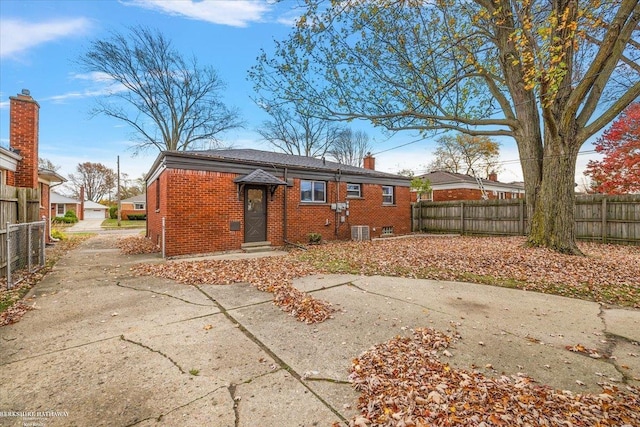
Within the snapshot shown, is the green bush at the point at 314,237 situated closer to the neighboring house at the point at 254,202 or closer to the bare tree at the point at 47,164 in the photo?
the neighboring house at the point at 254,202

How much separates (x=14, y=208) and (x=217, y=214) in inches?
185

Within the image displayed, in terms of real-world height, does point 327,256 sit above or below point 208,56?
below

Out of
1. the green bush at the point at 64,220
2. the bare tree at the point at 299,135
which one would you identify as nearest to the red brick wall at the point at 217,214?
the bare tree at the point at 299,135

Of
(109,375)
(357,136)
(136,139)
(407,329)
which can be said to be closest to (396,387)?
(407,329)

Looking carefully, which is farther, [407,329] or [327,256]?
[327,256]

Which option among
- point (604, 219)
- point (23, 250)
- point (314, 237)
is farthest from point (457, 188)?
point (23, 250)

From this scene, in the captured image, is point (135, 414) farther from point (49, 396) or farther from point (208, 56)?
point (208, 56)

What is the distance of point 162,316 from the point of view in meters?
3.98

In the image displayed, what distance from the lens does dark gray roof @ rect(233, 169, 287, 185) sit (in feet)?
31.2

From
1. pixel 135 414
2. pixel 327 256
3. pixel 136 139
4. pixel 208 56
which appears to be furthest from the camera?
pixel 136 139

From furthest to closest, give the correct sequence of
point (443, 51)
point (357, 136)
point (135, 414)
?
point (357, 136)
point (443, 51)
point (135, 414)

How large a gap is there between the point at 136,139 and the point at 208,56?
8.74m

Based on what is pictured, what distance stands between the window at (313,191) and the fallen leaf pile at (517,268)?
355 centimetres

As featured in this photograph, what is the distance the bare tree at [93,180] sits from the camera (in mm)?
47281
